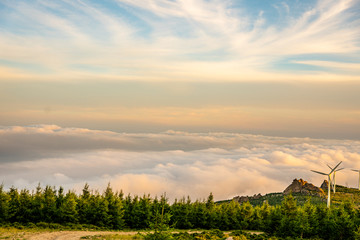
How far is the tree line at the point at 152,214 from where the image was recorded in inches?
2655

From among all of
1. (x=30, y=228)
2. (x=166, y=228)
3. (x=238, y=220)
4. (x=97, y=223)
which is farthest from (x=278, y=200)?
(x=166, y=228)

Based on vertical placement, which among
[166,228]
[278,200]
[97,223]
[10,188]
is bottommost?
[278,200]

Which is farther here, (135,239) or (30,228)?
(30,228)

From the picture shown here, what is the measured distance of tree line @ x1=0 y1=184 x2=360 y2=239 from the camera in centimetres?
6744

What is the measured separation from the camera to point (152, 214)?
7394cm

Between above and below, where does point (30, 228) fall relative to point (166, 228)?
below

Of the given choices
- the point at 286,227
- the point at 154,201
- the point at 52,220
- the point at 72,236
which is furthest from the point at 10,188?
the point at 286,227

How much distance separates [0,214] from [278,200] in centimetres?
16207

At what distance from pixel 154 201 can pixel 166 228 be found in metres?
44.3

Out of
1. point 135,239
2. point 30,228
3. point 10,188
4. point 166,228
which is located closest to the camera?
point 166,228

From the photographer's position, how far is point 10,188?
236 ft

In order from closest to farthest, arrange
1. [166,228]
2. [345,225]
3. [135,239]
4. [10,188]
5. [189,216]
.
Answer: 1. [166,228]
2. [135,239]
3. [345,225]
4. [10,188]
5. [189,216]

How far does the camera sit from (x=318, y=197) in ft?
634

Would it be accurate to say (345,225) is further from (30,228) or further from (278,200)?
(278,200)
